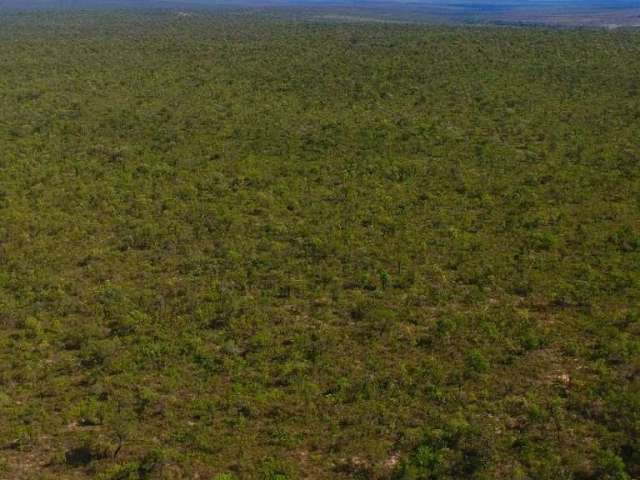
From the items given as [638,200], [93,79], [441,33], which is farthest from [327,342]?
[441,33]

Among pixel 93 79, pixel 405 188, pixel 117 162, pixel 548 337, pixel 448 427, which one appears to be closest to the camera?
pixel 448 427

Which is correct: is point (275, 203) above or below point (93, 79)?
below

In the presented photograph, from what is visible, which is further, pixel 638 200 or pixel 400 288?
pixel 638 200

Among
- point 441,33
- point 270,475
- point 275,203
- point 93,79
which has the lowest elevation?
point 270,475

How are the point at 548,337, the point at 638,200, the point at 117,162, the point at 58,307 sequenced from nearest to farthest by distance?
the point at 548,337
the point at 58,307
the point at 638,200
the point at 117,162

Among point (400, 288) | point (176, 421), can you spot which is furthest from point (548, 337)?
point (176, 421)

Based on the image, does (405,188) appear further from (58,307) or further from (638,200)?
(58,307)

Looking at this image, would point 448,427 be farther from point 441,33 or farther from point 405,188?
point 441,33
